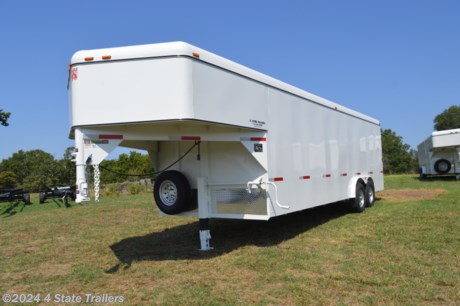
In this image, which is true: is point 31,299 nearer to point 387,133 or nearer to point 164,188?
point 164,188

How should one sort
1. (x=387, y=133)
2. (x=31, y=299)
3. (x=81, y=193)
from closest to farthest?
(x=31, y=299)
(x=81, y=193)
(x=387, y=133)

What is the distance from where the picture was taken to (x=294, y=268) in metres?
5.54

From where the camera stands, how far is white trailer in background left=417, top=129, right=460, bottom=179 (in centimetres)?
1847

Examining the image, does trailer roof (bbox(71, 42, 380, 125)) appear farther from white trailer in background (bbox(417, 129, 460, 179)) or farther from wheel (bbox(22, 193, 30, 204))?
white trailer in background (bbox(417, 129, 460, 179))

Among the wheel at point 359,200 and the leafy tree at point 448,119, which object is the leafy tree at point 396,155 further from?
the wheel at point 359,200

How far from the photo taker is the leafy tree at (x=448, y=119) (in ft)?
283

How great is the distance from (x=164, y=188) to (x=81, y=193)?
189 centimetres

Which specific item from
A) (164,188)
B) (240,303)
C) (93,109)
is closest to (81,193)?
(93,109)

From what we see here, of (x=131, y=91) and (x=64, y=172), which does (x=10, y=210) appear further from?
(x=64, y=172)

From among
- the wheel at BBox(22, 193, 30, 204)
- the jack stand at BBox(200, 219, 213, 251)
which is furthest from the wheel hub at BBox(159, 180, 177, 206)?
the wheel at BBox(22, 193, 30, 204)

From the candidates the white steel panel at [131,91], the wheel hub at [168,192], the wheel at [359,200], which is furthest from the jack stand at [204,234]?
the wheel at [359,200]

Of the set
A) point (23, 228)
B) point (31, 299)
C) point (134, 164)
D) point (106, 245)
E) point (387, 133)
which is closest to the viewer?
point (31, 299)

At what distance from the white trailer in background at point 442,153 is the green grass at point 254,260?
9698mm

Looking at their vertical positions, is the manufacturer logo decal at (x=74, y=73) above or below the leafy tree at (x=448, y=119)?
below
